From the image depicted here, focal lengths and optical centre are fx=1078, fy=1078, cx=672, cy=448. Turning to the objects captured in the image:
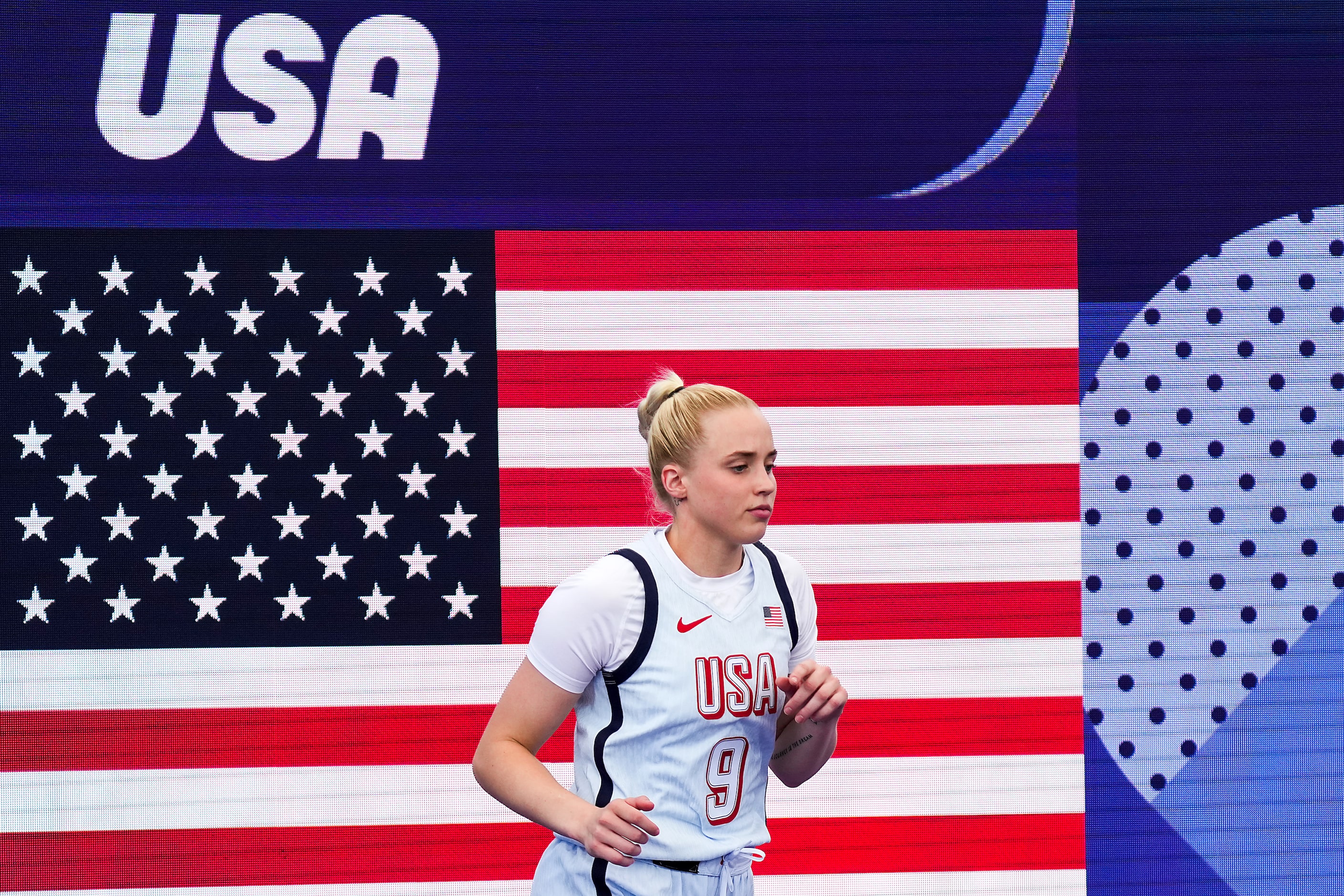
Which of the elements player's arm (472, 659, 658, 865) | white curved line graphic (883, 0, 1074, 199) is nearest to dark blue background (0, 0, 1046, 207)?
white curved line graphic (883, 0, 1074, 199)

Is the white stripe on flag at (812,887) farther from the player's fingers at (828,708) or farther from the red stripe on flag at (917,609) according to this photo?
the player's fingers at (828,708)

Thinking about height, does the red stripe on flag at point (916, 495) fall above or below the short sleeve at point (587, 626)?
above

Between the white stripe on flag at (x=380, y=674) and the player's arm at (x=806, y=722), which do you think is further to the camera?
the white stripe on flag at (x=380, y=674)

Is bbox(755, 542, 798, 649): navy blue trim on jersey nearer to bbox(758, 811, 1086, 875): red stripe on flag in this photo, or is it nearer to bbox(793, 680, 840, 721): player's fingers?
bbox(793, 680, 840, 721): player's fingers

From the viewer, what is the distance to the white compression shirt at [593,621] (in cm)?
152

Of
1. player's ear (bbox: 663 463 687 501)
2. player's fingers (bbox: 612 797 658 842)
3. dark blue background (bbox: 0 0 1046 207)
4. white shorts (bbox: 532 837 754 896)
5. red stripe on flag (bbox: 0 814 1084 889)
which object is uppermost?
dark blue background (bbox: 0 0 1046 207)

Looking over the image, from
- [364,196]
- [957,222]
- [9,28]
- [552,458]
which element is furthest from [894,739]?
[9,28]

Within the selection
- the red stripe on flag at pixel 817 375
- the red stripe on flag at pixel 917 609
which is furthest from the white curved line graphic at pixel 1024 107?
the red stripe on flag at pixel 917 609

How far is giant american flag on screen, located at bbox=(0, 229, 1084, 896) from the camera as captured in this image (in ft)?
8.41

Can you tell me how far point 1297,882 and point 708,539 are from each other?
2.16 meters

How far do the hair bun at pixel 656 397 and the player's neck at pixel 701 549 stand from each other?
0.53 feet

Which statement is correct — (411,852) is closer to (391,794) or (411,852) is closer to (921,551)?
(391,794)

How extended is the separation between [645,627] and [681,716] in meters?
0.14

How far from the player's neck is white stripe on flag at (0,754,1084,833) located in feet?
3.79
